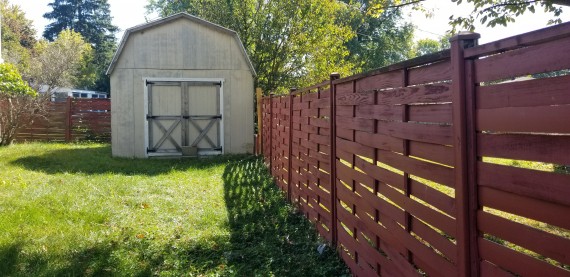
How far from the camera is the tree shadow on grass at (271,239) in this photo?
13.6 feet

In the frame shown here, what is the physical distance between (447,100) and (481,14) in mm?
6760

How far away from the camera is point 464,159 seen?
6.31 feet

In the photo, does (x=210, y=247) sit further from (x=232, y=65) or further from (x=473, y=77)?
(x=232, y=65)

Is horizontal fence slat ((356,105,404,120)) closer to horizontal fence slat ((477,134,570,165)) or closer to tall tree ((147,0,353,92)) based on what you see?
horizontal fence slat ((477,134,570,165))

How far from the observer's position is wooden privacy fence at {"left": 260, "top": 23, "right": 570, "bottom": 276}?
1489 millimetres

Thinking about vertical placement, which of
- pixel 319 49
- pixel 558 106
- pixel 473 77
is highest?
pixel 319 49

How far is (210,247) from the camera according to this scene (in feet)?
15.7

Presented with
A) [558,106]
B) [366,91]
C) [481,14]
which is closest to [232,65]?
[481,14]

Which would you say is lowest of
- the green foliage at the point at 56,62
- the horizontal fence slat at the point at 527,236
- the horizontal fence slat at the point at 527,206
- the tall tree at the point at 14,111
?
the horizontal fence slat at the point at 527,236

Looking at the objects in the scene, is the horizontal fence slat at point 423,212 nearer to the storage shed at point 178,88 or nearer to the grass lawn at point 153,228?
the grass lawn at point 153,228

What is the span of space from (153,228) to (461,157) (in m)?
4.24

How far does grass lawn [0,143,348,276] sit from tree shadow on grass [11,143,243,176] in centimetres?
55

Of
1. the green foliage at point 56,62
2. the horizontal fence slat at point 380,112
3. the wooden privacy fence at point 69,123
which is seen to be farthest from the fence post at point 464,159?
the green foliage at point 56,62

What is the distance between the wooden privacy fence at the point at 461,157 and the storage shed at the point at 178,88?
8855mm
